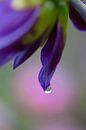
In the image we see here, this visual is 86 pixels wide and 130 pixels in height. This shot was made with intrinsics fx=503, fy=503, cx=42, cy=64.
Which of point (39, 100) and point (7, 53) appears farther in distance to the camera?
point (39, 100)

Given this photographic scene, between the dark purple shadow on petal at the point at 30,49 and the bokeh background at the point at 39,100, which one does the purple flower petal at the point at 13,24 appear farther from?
the bokeh background at the point at 39,100

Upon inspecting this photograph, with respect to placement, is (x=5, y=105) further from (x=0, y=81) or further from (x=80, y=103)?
(x=80, y=103)

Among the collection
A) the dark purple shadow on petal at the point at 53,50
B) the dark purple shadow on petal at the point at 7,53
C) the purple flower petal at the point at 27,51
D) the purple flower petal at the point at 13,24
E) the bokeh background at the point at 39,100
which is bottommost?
the bokeh background at the point at 39,100

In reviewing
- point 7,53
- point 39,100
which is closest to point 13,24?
point 7,53

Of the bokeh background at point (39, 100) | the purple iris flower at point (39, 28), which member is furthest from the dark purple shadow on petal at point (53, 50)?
the bokeh background at point (39, 100)

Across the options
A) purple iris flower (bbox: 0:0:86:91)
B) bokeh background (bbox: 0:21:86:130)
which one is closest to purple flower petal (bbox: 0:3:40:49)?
purple iris flower (bbox: 0:0:86:91)

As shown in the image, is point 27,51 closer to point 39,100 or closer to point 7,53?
point 7,53
